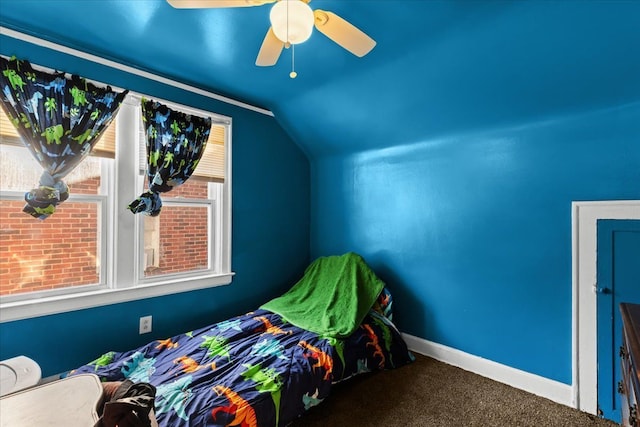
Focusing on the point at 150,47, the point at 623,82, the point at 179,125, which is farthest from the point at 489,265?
the point at 150,47

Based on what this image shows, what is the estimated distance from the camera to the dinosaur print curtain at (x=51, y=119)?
1866 millimetres

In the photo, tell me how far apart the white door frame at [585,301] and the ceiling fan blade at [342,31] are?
68.1 inches

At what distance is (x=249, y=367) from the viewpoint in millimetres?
1861

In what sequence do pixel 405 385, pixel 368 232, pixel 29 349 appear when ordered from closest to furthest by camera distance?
pixel 29 349 < pixel 405 385 < pixel 368 232

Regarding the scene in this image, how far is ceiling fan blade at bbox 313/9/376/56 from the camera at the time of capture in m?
1.36

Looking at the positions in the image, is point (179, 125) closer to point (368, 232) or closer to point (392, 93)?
point (392, 93)

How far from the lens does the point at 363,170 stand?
128 inches

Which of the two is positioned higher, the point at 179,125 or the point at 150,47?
the point at 150,47

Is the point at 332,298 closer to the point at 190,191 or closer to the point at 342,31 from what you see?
the point at 190,191

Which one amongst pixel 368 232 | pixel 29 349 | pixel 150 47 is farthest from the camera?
A: pixel 368 232

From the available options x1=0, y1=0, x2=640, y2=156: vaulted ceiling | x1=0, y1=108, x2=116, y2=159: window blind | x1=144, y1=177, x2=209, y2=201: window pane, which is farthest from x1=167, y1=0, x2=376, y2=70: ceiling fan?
x1=144, y1=177, x2=209, y2=201: window pane

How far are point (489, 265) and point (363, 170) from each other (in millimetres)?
1457

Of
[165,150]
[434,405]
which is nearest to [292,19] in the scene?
[165,150]

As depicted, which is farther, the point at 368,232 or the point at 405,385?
the point at 368,232
